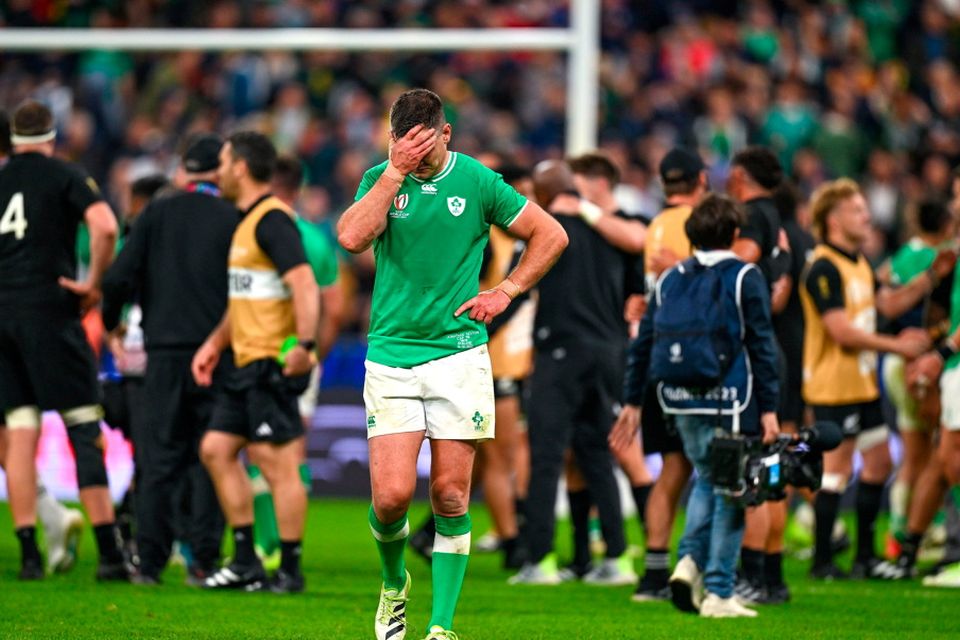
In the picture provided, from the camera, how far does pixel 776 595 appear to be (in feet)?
30.9

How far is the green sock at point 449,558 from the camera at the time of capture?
280 inches

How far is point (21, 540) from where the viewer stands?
9.80 m

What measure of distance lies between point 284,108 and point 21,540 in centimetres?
1241

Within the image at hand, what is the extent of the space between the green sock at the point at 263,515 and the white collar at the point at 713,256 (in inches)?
138

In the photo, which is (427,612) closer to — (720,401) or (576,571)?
(720,401)

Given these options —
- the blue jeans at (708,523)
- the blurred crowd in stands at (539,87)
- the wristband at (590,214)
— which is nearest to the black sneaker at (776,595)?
the blue jeans at (708,523)

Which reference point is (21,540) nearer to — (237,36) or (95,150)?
(237,36)

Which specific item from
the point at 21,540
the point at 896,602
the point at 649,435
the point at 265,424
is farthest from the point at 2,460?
the point at 896,602

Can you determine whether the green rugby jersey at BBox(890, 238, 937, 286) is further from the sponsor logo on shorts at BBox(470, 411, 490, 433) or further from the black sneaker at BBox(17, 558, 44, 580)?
the black sneaker at BBox(17, 558, 44, 580)

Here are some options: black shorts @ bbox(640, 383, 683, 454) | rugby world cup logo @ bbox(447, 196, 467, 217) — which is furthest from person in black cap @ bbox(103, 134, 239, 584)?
rugby world cup logo @ bbox(447, 196, 467, 217)

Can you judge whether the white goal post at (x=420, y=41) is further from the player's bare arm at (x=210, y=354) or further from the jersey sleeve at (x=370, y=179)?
the jersey sleeve at (x=370, y=179)

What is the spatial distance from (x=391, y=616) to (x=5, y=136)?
4474 millimetres

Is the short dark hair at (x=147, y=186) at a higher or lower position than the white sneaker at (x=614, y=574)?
higher

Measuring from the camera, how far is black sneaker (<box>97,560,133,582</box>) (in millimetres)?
9836
